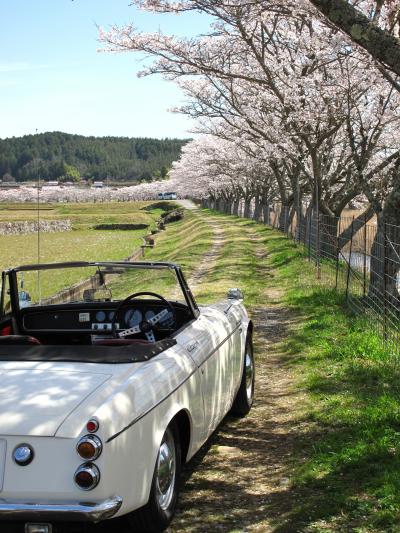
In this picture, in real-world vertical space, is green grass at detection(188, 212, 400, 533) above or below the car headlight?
below

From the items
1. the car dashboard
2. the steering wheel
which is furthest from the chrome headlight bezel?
the car dashboard

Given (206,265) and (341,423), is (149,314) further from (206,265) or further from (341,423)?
(206,265)

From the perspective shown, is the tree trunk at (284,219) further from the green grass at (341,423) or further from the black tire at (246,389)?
the black tire at (246,389)

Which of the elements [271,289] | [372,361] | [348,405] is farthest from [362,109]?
[348,405]

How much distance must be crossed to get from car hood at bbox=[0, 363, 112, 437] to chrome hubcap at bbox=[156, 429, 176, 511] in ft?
1.77

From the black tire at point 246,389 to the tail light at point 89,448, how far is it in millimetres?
2917

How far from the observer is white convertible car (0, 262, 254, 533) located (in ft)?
10.5

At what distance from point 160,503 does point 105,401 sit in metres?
0.81

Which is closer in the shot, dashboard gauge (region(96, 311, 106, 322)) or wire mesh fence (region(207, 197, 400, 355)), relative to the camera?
dashboard gauge (region(96, 311, 106, 322))

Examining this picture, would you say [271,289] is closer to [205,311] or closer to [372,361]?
[372,361]

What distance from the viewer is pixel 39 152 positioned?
186625 millimetres

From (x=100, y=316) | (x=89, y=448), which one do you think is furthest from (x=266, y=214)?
(x=89, y=448)

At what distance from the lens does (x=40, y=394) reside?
3.51 m

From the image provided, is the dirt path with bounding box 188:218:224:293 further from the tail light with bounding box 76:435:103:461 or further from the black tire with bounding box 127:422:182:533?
the tail light with bounding box 76:435:103:461
